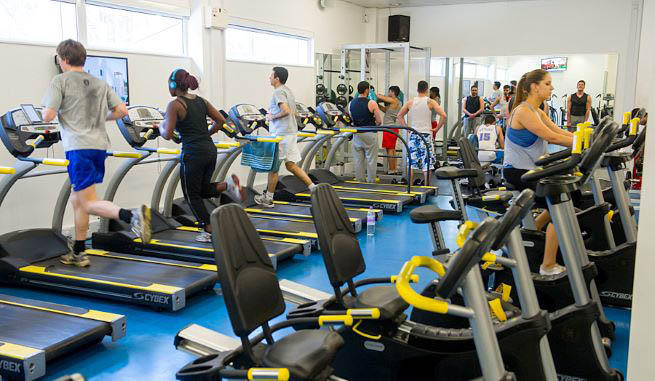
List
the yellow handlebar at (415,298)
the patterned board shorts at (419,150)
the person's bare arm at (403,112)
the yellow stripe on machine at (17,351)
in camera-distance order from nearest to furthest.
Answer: the yellow handlebar at (415,298) → the yellow stripe on machine at (17,351) → the patterned board shorts at (419,150) → the person's bare arm at (403,112)

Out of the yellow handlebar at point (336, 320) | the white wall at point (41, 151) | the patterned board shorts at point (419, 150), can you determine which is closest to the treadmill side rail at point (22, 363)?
the yellow handlebar at point (336, 320)

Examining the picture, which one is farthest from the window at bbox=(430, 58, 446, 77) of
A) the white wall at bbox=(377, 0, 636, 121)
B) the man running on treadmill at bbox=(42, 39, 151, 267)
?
the man running on treadmill at bbox=(42, 39, 151, 267)

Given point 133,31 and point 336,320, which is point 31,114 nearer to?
point 133,31

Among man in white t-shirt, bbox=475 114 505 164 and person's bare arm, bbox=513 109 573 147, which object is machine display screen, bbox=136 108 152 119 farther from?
man in white t-shirt, bbox=475 114 505 164

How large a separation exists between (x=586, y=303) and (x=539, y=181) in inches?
23.7

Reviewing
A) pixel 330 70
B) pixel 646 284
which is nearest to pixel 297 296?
pixel 646 284

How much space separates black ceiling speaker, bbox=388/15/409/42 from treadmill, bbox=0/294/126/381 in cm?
893

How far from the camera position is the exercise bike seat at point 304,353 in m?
2.21

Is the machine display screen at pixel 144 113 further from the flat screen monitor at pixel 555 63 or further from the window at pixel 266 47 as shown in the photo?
the flat screen monitor at pixel 555 63

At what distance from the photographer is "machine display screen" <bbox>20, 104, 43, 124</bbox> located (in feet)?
14.7

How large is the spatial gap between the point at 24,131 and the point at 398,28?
8208 mm

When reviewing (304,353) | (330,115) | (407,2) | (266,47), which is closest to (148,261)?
(304,353)

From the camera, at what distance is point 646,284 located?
5.32 feet

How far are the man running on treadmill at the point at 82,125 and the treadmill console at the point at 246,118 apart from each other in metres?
1.87
